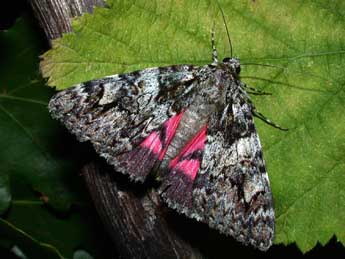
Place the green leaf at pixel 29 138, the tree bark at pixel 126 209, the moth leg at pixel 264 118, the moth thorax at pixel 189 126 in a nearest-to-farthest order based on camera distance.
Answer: the tree bark at pixel 126 209 < the moth leg at pixel 264 118 < the moth thorax at pixel 189 126 < the green leaf at pixel 29 138

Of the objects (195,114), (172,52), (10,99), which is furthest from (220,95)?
(10,99)

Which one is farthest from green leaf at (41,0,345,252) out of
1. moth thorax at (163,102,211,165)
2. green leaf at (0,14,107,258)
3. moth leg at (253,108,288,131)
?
green leaf at (0,14,107,258)

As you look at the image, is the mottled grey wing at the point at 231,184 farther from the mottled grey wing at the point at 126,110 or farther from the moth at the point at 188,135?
the mottled grey wing at the point at 126,110

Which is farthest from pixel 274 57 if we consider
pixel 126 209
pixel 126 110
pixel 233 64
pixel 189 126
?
pixel 126 209

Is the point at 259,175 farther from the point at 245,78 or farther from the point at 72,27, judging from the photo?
the point at 72,27

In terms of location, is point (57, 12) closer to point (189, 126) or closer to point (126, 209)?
point (189, 126)

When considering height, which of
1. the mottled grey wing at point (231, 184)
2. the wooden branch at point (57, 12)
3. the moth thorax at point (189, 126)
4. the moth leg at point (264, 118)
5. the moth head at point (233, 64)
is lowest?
the mottled grey wing at point (231, 184)

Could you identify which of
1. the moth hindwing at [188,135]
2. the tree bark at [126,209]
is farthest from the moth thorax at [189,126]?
the tree bark at [126,209]
